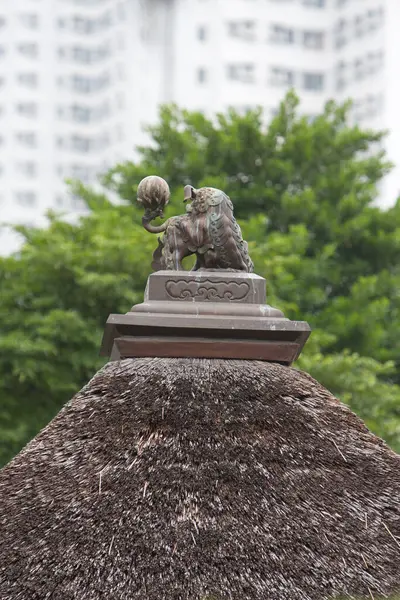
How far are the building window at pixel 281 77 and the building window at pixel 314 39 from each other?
2593mm

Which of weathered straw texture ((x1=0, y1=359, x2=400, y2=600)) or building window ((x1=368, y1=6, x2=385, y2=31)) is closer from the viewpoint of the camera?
weathered straw texture ((x1=0, y1=359, x2=400, y2=600))

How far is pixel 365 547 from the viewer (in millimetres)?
8016

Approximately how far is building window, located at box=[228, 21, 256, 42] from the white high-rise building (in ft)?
0.26

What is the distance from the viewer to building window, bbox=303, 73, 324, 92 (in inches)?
3196

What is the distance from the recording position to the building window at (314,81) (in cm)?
8119

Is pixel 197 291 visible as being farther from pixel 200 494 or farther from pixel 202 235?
pixel 200 494

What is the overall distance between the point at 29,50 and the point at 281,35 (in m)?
18.0

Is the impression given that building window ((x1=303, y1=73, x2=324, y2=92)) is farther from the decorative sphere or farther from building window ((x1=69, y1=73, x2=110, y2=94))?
the decorative sphere

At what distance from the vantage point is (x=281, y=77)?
261ft

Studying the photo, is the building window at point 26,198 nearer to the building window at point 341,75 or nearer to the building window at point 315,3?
the building window at point 341,75

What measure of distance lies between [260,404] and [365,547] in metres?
1.30

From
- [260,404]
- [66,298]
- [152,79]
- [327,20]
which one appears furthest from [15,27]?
[260,404]

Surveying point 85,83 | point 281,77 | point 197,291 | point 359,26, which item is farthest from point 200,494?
point 85,83

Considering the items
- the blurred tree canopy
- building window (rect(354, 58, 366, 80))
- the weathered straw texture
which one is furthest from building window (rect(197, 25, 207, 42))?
the weathered straw texture
